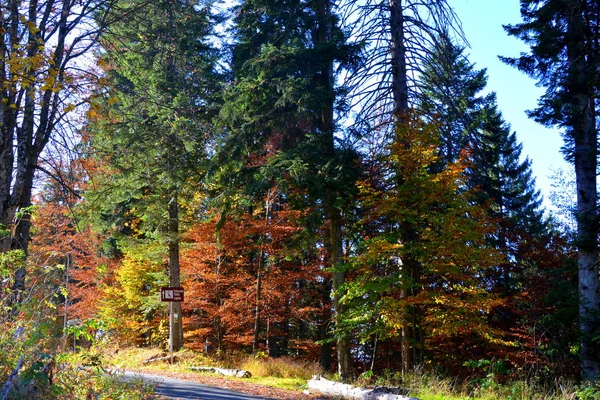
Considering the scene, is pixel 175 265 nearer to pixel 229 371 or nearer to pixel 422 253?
pixel 229 371

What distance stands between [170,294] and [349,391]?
851cm

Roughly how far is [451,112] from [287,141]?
221 inches

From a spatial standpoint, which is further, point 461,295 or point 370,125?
point 370,125

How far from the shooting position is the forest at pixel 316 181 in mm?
9383

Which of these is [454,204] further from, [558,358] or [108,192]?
[108,192]

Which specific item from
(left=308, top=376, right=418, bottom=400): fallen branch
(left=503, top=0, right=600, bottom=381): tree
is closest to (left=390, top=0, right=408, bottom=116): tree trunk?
(left=503, top=0, right=600, bottom=381): tree

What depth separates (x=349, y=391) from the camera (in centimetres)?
1122

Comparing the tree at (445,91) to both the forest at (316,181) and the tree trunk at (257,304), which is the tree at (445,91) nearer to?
the forest at (316,181)

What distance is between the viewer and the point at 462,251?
39.8 ft

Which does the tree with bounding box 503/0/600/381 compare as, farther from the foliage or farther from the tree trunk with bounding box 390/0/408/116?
the foliage

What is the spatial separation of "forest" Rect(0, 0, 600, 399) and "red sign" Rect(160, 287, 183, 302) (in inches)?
77.8

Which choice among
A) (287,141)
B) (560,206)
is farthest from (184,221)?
(560,206)

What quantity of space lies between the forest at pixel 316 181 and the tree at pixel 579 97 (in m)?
0.05

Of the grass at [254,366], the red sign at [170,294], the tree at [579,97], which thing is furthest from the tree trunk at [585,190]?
the red sign at [170,294]
